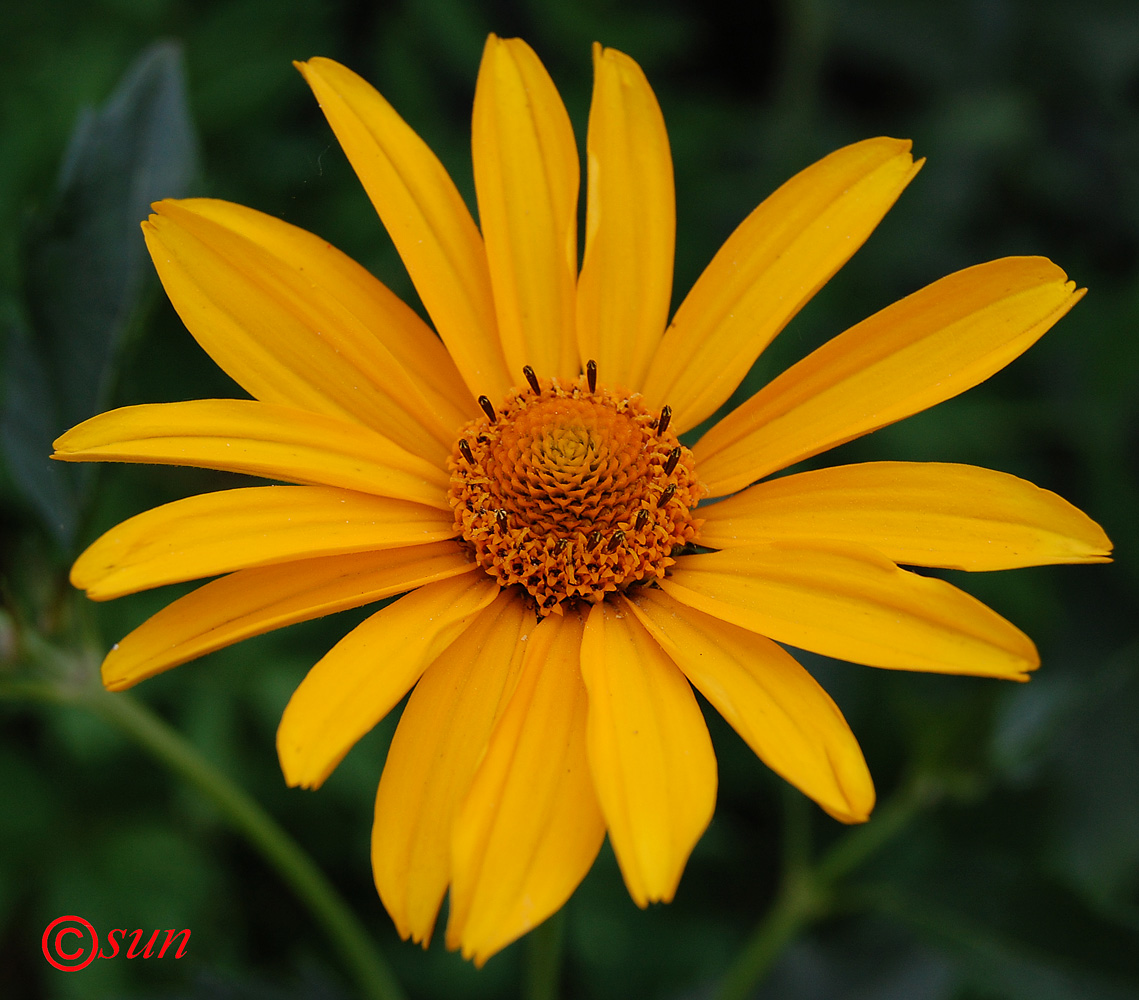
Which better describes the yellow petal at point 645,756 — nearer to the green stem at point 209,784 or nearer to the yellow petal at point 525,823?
the yellow petal at point 525,823

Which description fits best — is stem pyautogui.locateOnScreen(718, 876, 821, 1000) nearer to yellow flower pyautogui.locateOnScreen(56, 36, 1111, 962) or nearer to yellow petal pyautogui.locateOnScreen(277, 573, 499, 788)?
yellow flower pyautogui.locateOnScreen(56, 36, 1111, 962)

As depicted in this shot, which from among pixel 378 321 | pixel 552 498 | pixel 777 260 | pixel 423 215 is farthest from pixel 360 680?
pixel 777 260

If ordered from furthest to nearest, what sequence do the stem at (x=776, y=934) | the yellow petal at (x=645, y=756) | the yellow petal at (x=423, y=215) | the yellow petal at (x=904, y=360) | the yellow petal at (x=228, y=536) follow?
the stem at (x=776, y=934), the yellow petal at (x=423, y=215), the yellow petal at (x=904, y=360), the yellow petal at (x=228, y=536), the yellow petal at (x=645, y=756)

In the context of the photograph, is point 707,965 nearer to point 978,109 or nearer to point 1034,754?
point 1034,754

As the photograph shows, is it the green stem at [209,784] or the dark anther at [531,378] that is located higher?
the dark anther at [531,378]

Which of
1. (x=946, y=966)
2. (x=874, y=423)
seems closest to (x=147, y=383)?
(x=874, y=423)

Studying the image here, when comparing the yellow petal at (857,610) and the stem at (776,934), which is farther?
the stem at (776,934)

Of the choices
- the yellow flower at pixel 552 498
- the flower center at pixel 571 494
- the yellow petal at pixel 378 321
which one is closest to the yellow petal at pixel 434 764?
the yellow flower at pixel 552 498
